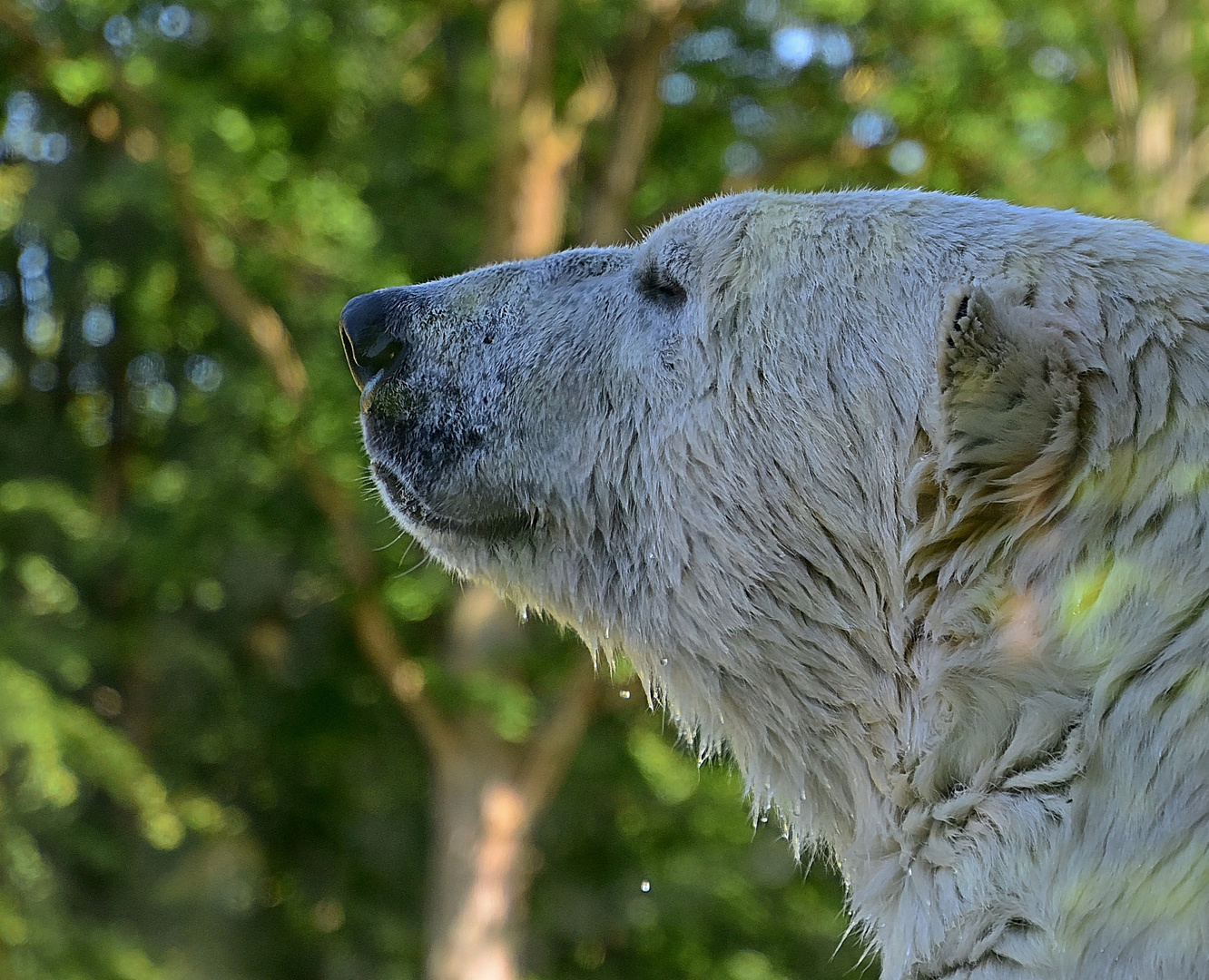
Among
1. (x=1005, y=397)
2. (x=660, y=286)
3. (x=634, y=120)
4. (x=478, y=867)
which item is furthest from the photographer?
(x=634, y=120)

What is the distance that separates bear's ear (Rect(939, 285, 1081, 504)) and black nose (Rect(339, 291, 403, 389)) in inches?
43.8

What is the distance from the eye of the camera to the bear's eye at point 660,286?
7.72 ft

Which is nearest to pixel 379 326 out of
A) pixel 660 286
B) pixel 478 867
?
pixel 660 286

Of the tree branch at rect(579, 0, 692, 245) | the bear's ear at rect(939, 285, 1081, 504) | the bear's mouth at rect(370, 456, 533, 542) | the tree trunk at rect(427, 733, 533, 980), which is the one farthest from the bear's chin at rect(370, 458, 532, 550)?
the tree branch at rect(579, 0, 692, 245)

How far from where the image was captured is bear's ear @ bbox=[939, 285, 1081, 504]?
1717 millimetres

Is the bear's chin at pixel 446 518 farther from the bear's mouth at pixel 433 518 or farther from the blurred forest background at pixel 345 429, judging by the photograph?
the blurred forest background at pixel 345 429

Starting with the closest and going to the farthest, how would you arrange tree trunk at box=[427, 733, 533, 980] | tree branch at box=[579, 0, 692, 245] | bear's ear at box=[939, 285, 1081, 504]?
bear's ear at box=[939, 285, 1081, 504] < tree trunk at box=[427, 733, 533, 980] < tree branch at box=[579, 0, 692, 245]

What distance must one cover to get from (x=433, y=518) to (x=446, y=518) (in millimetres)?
28

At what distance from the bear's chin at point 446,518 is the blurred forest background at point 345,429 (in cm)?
532

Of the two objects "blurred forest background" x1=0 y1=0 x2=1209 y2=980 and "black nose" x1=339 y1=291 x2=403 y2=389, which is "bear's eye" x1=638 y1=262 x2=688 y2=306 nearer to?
"black nose" x1=339 y1=291 x2=403 y2=389

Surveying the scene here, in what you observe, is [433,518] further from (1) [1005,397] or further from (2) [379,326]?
(1) [1005,397]

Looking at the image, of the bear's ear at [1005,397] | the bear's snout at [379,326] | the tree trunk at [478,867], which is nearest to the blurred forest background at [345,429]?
the tree trunk at [478,867]

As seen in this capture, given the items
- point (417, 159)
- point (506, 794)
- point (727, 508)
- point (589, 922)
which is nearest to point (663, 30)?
point (417, 159)

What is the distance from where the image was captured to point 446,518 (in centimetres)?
242
